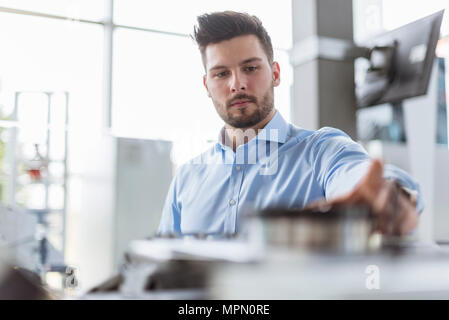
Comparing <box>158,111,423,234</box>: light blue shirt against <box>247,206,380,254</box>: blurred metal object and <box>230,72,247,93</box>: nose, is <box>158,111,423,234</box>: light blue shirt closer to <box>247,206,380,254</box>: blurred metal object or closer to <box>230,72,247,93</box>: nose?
<box>230,72,247,93</box>: nose

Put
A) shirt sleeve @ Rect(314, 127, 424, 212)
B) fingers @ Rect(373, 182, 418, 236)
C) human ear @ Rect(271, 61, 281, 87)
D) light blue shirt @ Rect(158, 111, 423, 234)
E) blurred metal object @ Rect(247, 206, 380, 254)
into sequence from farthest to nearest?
1. human ear @ Rect(271, 61, 281, 87)
2. light blue shirt @ Rect(158, 111, 423, 234)
3. shirt sleeve @ Rect(314, 127, 424, 212)
4. fingers @ Rect(373, 182, 418, 236)
5. blurred metal object @ Rect(247, 206, 380, 254)

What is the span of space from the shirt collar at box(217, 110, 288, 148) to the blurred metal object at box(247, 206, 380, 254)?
1.47ft

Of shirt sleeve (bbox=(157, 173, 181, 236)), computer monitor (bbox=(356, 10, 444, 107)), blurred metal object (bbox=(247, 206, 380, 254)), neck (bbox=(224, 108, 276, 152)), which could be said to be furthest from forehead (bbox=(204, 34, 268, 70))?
blurred metal object (bbox=(247, 206, 380, 254))

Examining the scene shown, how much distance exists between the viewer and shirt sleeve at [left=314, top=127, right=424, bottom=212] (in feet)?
2.76

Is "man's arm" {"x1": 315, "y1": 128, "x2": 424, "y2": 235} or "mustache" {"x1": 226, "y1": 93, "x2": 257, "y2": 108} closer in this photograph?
"man's arm" {"x1": 315, "y1": 128, "x2": 424, "y2": 235}

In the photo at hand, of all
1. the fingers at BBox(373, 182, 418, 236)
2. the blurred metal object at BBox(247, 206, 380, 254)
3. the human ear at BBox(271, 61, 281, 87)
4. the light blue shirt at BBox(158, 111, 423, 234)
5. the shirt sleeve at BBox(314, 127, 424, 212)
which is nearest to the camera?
the blurred metal object at BBox(247, 206, 380, 254)

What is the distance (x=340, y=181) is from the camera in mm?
896

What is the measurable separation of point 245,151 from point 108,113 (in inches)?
12.1

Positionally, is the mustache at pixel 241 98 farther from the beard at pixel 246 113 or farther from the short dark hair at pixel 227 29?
the short dark hair at pixel 227 29

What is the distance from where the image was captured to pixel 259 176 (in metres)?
1.02

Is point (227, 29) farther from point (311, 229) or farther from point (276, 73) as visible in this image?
point (311, 229)

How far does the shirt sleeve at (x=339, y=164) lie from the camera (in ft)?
2.76

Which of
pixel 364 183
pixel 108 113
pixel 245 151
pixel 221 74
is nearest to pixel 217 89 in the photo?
pixel 221 74

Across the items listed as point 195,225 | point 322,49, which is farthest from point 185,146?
point 322,49
